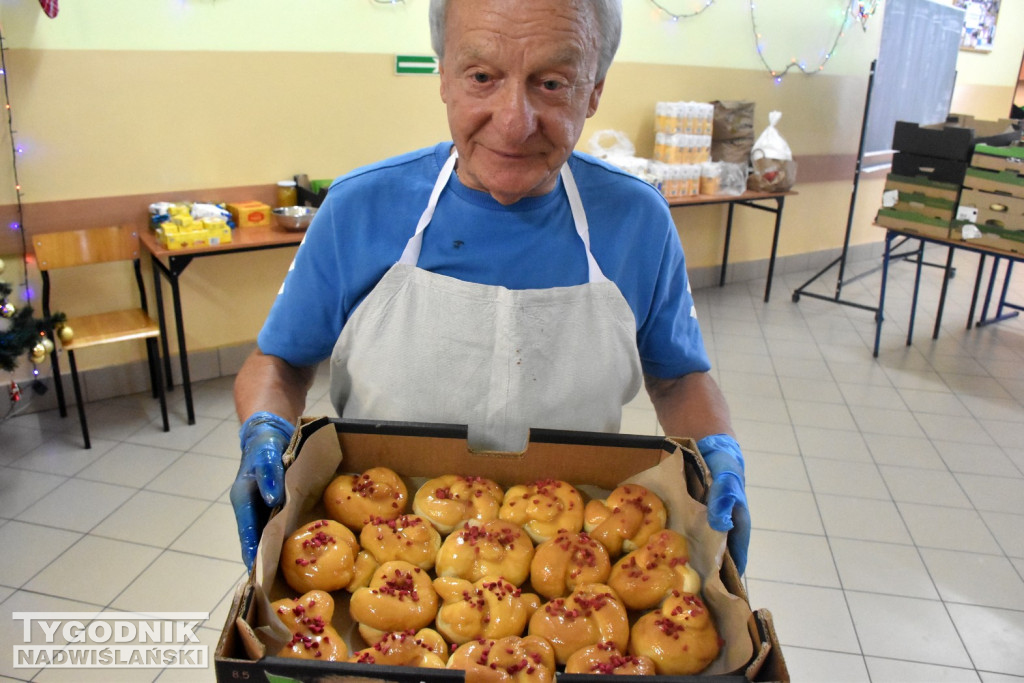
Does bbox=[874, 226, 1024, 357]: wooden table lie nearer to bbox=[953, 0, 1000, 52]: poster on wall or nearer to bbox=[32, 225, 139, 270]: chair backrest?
bbox=[953, 0, 1000, 52]: poster on wall

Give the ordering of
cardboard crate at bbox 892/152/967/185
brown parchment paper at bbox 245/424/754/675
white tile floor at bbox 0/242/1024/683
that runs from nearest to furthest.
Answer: brown parchment paper at bbox 245/424/754/675 < white tile floor at bbox 0/242/1024/683 < cardboard crate at bbox 892/152/967/185

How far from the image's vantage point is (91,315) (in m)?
3.49

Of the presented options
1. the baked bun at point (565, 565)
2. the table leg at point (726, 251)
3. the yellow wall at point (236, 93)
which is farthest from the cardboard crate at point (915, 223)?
the baked bun at point (565, 565)

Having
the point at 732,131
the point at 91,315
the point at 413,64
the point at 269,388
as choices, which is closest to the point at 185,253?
the point at 91,315

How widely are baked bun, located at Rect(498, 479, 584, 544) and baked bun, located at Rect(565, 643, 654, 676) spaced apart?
0.22m

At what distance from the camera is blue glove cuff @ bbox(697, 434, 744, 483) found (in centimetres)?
115

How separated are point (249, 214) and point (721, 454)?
304cm

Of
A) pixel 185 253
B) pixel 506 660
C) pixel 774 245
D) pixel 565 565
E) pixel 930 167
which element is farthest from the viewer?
pixel 774 245

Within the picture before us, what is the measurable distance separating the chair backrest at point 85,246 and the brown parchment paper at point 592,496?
267 cm

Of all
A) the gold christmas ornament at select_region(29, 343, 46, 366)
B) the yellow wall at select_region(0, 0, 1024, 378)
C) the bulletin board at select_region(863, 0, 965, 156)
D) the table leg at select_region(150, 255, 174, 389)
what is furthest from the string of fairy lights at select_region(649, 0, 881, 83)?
the gold christmas ornament at select_region(29, 343, 46, 366)

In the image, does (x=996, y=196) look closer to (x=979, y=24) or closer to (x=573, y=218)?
(x=573, y=218)

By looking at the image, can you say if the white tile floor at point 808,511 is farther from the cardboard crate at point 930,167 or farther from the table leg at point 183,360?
the cardboard crate at point 930,167

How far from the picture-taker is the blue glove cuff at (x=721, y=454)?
1.15 meters

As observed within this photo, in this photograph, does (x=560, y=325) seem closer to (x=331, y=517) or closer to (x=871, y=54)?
(x=331, y=517)
